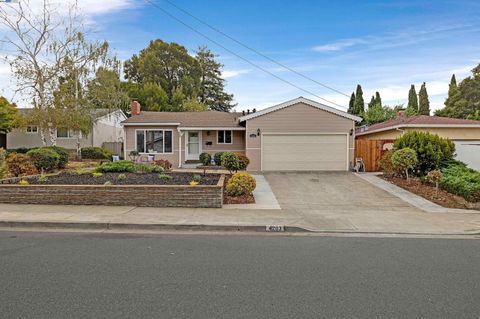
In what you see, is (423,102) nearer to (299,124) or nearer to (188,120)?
(299,124)

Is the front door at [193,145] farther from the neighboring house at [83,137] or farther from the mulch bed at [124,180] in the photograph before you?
the mulch bed at [124,180]

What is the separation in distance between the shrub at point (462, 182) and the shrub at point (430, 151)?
0.82 meters

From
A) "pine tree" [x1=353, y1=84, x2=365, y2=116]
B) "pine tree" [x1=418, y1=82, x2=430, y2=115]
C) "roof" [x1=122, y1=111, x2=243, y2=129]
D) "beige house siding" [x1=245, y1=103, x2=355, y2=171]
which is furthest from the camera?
"pine tree" [x1=418, y1=82, x2=430, y2=115]

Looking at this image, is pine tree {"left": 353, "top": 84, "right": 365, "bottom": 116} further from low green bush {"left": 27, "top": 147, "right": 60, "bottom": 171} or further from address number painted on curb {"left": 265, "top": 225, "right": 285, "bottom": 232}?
address number painted on curb {"left": 265, "top": 225, "right": 285, "bottom": 232}

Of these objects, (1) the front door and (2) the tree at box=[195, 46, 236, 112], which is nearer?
(1) the front door

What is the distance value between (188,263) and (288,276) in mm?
1557

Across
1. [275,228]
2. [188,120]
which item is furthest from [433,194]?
[188,120]

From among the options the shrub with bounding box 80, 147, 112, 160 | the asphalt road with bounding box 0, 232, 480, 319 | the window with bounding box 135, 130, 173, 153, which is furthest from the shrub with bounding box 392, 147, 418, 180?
the shrub with bounding box 80, 147, 112, 160

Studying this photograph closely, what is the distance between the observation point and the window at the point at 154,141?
75.7 ft

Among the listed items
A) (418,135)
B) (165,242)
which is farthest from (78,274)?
(418,135)

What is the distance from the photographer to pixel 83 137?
2838 cm

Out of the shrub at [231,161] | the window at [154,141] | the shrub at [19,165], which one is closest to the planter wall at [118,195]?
the shrub at [231,161]

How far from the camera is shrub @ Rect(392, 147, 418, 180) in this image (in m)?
15.3

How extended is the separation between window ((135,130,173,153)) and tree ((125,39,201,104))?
28722 mm
